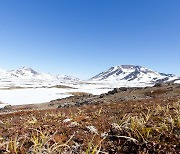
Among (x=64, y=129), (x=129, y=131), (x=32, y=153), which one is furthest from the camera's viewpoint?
(x=64, y=129)

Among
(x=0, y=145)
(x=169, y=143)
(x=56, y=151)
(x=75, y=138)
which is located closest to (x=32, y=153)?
(x=56, y=151)

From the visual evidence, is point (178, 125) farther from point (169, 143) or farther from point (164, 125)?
point (169, 143)

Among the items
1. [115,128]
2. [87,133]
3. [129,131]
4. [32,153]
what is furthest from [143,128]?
[32,153]

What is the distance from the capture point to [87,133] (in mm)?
8961

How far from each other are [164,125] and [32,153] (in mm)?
3791

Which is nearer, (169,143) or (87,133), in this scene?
(169,143)

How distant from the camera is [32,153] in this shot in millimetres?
6805

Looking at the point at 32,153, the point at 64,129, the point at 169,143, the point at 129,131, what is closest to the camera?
the point at 32,153

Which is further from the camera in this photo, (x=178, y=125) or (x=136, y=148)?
(x=178, y=125)

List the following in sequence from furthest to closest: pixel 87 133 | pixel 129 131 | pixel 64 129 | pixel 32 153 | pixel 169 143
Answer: pixel 64 129 < pixel 87 133 < pixel 129 131 < pixel 169 143 < pixel 32 153

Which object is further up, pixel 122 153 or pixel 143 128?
pixel 143 128

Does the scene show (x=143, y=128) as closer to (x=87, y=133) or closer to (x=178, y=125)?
(x=178, y=125)

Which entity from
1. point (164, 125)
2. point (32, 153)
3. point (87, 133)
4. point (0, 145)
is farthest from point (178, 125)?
point (0, 145)

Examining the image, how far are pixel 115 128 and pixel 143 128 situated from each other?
3.24ft
